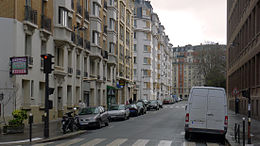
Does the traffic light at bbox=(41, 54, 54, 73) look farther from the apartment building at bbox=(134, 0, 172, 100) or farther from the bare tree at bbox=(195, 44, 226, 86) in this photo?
the apartment building at bbox=(134, 0, 172, 100)

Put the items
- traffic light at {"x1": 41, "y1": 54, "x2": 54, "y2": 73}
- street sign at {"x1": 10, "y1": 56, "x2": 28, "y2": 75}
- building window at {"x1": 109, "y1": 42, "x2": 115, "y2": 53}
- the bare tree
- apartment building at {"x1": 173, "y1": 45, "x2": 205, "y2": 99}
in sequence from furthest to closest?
apartment building at {"x1": 173, "y1": 45, "x2": 205, "y2": 99}
the bare tree
building window at {"x1": 109, "y1": 42, "x2": 115, "y2": 53}
street sign at {"x1": 10, "y1": 56, "x2": 28, "y2": 75}
traffic light at {"x1": 41, "y1": 54, "x2": 54, "y2": 73}

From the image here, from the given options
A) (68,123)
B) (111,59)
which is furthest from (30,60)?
(111,59)

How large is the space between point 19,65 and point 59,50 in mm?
10317

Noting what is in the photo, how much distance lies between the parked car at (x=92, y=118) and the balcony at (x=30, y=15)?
7436 millimetres

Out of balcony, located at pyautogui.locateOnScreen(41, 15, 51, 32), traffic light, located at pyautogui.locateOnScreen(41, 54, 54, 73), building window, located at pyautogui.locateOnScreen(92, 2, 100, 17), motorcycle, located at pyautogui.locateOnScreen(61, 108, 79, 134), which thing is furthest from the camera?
building window, located at pyautogui.locateOnScreen(92, 2, 100, 17)

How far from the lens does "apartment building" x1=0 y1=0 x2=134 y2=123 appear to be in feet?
79.8

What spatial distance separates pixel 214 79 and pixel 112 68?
31.9 m

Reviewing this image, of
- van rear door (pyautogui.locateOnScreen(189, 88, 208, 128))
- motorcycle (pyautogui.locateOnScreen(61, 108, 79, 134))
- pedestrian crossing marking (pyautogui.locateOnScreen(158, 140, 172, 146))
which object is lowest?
pedestrian crossing marking (pyautogui.locateOnScreen(158, 140, 172, 146))

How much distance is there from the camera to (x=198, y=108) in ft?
57.8

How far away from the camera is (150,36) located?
9081 cm

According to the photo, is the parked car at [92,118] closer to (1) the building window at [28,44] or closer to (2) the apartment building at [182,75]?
(1) the building window at [28,44]

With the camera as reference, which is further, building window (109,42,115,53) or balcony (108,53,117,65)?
building window (109,42,115,53)

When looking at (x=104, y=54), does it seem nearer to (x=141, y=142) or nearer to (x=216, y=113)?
(x=216, y=113)

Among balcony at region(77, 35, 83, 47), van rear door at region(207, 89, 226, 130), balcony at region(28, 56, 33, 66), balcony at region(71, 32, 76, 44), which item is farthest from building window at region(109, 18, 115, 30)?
van rear door at region(207, 89, 226, 130)
